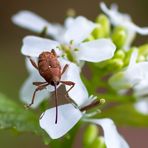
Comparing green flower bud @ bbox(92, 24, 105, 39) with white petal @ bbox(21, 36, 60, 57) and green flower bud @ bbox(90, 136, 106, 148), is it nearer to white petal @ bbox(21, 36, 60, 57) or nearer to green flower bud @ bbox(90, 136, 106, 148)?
white petal @ bbox(21, 36, 60, 57)

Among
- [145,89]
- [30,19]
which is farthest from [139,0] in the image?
[145,89]

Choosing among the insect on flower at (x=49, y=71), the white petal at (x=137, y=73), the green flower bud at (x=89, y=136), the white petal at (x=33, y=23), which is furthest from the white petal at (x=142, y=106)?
the insect on flower at (x=49, y=71)

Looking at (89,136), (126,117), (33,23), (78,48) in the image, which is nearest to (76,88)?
(78,48)

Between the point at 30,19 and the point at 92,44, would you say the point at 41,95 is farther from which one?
the point at 30,19

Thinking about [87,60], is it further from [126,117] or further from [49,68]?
[126,117]

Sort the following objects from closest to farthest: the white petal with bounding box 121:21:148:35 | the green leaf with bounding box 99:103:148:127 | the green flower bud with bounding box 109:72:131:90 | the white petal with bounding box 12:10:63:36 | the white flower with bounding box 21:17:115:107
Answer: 1. the white flower with bounding box 21:17:115:107
2. the green flower bud with bounding box 109:72:131:90
3. the white petal with bounding box 121:21:148:35
4. the green leaf with bounding box 99:103:148:127
5. the white petal with bounding box 12:10:63:36

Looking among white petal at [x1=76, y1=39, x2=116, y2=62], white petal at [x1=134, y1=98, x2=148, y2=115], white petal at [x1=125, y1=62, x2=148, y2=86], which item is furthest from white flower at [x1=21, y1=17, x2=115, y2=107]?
white petal at [x1=134, y1=98, x2=148, y2=115]

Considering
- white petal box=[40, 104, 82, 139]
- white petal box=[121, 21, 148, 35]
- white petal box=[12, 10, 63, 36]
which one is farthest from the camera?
white petal box=[12, 10, 63, 36]
